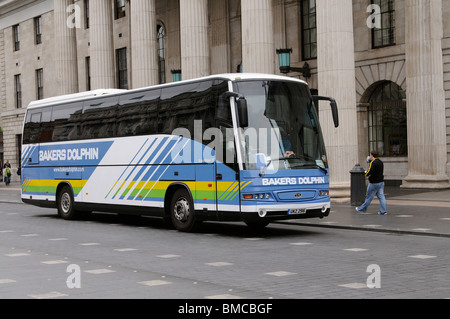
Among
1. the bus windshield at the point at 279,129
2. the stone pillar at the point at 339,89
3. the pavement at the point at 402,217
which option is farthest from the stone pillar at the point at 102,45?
the bus windshield at the point at 279,129

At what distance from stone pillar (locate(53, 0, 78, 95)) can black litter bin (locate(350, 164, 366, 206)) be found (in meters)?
22.0

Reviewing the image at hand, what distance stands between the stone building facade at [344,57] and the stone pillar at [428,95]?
37mm

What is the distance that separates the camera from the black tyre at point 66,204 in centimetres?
1986

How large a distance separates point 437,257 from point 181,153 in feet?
21.5

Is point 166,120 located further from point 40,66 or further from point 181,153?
point 40,66

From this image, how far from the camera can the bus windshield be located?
46.0 feet

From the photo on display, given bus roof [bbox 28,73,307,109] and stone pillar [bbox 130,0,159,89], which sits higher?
stone pillar [bbox 130,0,159,89]

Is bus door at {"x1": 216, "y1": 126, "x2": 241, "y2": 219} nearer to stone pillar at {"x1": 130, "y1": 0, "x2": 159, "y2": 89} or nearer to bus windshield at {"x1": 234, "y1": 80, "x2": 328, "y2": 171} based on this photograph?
bus windshield at {"x1": 234, "y1": 80, "x2": 328, "y2": 171}

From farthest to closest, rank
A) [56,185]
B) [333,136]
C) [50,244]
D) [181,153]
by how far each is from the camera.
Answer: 1. [333,136]
2. [56,185]
3. [181,153]
4. [50,244]

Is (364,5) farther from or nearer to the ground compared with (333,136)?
farther from the ground

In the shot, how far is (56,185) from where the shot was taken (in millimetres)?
20406

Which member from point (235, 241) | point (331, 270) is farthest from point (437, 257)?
point (235, 241)

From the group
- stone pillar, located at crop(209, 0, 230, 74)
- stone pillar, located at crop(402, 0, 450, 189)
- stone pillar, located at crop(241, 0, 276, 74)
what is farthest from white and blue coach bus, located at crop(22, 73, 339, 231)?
stone pillar, located at crop(209, 0, 230, 74)

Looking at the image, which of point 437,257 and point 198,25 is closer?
point 437,257
